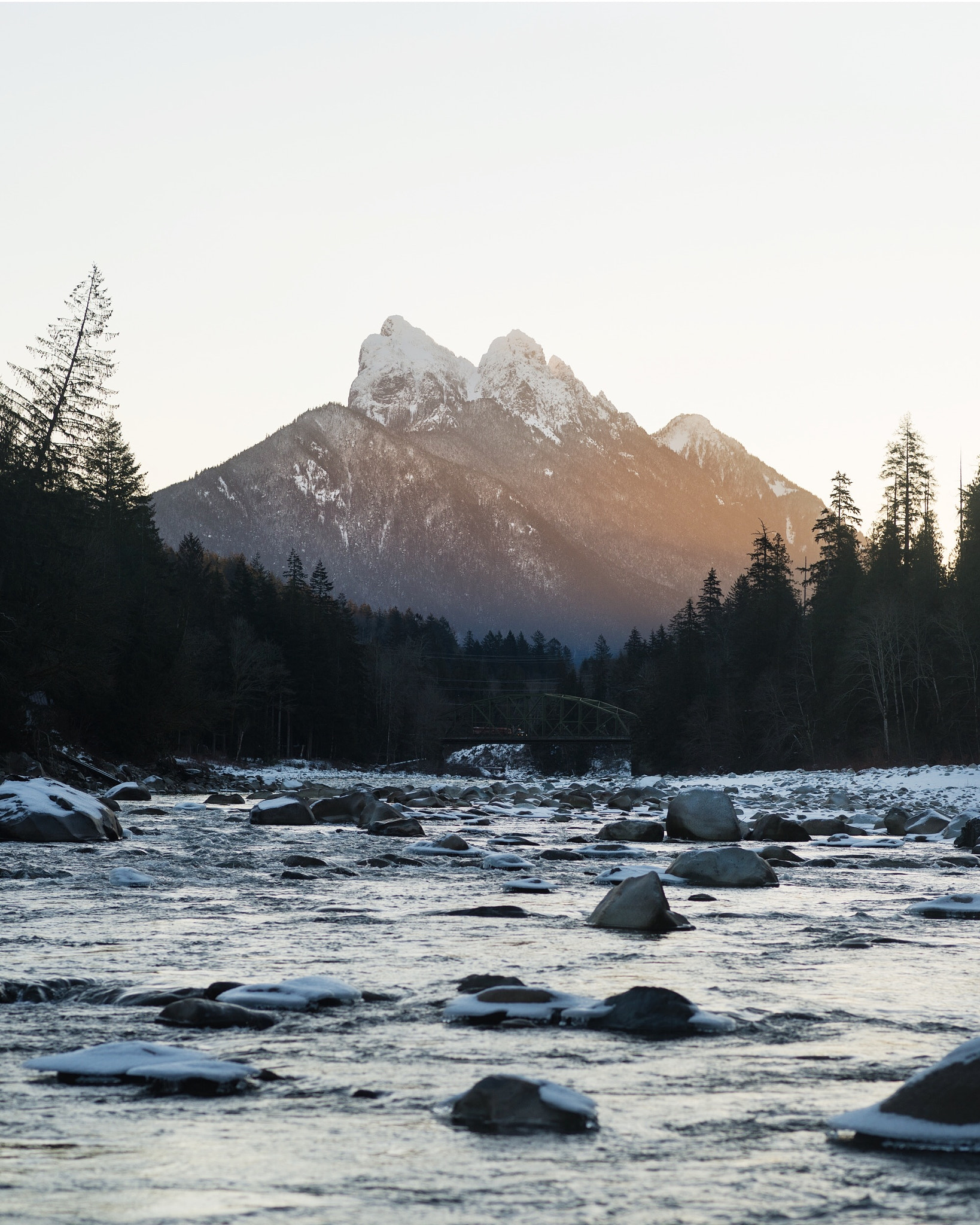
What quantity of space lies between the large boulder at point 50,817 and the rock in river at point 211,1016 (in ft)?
31.5

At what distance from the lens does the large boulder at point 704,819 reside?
51.8ft

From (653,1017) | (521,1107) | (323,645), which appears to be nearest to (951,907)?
(653,1017)

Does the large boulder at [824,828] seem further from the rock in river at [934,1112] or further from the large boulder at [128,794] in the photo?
the rock in river at [934,1112]

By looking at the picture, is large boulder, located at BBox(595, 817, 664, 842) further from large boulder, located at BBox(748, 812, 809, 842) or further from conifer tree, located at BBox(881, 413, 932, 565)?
conifer tree, located at BBox(881, 413, 932, 565)

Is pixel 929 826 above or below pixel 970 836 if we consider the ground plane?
below

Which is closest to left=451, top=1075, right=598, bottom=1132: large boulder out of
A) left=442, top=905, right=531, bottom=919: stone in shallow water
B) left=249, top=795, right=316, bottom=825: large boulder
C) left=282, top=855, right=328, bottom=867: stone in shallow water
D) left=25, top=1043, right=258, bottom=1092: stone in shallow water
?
left=25, top=1043, right=258, bottom=1092: stone in shallow water

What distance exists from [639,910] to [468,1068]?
3.50 m

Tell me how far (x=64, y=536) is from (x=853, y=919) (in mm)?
31755

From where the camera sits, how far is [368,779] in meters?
59.5

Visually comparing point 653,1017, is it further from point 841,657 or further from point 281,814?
point 841,657

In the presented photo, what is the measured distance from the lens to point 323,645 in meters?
88.6

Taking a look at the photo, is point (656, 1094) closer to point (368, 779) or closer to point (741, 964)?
point (741, 964)

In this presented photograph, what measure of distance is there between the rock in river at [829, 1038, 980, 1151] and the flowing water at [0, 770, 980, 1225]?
0.26ft

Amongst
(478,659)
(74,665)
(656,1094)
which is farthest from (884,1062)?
(478,659)
